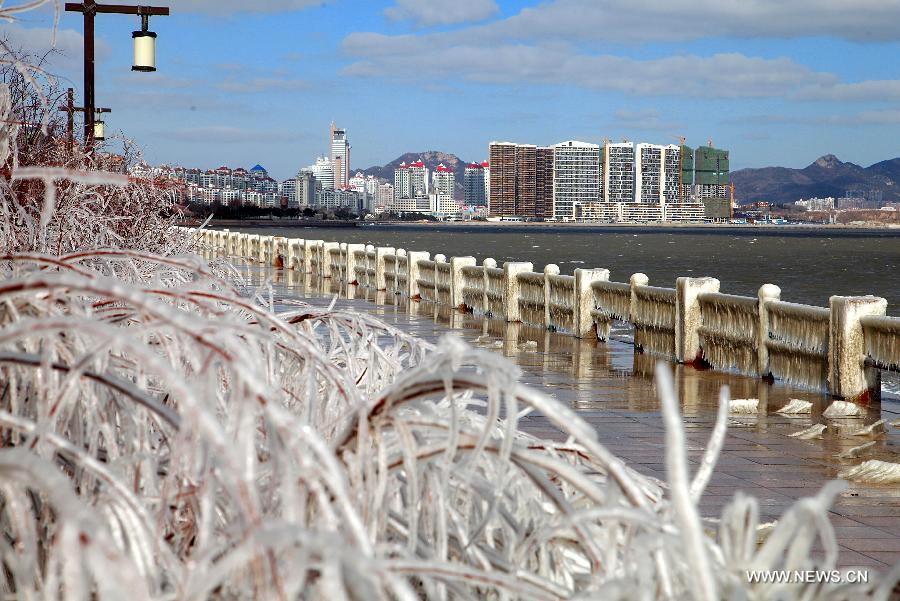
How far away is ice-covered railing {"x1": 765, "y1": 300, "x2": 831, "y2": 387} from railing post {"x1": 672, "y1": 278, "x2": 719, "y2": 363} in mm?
1388

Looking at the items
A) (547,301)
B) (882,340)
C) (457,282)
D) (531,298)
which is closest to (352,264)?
(457,282)

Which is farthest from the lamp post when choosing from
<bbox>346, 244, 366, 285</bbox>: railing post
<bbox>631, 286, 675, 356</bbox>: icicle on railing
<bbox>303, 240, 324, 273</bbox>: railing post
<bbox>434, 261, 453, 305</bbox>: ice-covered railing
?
<bbox>303, 240, 324, 273</bbox>: railing post

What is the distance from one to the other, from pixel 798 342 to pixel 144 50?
1054 centimetres

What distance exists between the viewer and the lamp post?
17.9m

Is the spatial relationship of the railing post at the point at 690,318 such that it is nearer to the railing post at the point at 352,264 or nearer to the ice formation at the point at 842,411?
the ice formation at the point at 842,411

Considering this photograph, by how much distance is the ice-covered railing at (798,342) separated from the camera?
1152 centimetres

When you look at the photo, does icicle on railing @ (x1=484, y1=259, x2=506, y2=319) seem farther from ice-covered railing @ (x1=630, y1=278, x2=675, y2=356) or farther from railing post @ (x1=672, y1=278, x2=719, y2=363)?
railing post @ (x1=672, y1=278, x2=719, y2=363)

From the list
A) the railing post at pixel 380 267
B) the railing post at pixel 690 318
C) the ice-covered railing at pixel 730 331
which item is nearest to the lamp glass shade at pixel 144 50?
the railing post at pixel 690 318

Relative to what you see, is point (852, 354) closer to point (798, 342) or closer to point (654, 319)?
point (798, 342)

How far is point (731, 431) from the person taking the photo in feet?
30.8

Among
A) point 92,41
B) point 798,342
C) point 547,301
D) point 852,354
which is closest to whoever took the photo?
point 852,354

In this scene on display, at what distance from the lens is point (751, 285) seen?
183ft

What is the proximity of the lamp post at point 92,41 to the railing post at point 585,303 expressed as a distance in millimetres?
6931

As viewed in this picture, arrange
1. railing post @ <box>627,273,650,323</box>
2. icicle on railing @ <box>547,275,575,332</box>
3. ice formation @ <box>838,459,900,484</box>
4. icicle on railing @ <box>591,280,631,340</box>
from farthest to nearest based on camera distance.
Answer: icicle on railing @ <box>547,275,575,332</box>, icicle on railing @ <box>591,280,631,340</box>, railing post @ <box>627,273,650,323</box>, ice formation @ <box>838,459,900,484</box>
